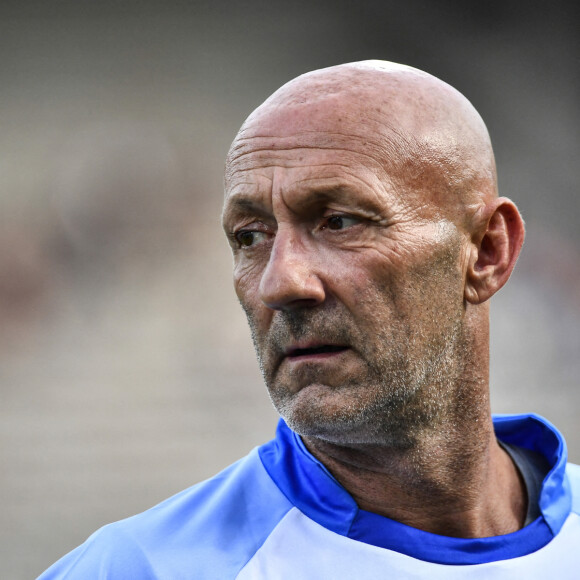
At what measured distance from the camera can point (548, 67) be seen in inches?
257

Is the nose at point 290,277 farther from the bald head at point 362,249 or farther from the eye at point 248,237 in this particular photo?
the eye at point 248,237

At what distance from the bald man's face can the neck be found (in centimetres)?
7

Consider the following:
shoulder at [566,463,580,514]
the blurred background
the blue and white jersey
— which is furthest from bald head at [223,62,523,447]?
the blurred background

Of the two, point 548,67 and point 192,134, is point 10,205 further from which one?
point 548,67

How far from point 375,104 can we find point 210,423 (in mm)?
4352

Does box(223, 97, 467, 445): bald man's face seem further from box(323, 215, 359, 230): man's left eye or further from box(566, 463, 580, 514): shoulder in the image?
box(566, 463, 580, 514): shoulder

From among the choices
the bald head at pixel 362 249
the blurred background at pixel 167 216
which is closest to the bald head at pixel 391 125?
the bald head at pixel 362 249

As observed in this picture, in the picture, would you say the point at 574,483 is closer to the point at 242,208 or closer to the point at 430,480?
the point at 430,480

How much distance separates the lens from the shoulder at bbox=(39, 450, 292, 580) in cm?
153

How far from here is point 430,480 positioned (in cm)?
162

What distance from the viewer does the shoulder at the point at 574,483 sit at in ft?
6.02

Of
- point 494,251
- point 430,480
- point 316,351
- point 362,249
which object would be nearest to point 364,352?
point 316,351

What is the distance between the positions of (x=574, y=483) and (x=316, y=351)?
0.89 metres

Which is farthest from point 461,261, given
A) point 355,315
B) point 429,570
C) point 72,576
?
point 72,576
